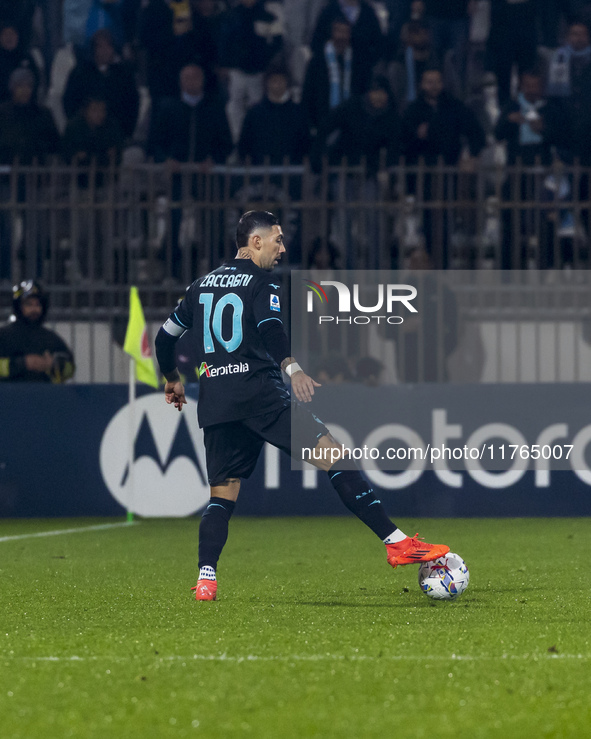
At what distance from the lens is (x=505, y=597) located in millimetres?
6156

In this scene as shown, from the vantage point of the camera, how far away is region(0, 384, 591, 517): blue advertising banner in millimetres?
10922

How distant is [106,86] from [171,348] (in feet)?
26.1

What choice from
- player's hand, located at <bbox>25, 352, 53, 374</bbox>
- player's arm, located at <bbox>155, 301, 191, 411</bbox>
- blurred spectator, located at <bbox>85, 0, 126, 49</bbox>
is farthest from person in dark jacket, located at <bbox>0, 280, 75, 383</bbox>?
player's arm, located at <bbox>155, 301, 191, 411</bbox>

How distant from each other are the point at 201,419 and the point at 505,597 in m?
1.67

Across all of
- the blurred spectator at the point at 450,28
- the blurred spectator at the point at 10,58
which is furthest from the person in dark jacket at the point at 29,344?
the blurred spectator at the point at 450,28

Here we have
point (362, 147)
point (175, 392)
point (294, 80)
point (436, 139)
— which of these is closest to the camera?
point (175, 392)

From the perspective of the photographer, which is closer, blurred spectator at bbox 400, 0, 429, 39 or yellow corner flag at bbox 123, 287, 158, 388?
yellow corner flag at bbox 123, 287, 158, 388

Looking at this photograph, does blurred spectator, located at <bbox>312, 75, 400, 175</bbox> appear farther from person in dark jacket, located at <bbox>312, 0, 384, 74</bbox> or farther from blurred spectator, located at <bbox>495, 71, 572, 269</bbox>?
blurred spectator, located at <bbox>495, 71, 572, 269</bbox>

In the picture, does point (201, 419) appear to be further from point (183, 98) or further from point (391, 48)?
point (391, 48)

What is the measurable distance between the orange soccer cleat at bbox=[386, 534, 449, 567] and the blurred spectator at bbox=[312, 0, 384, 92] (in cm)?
862

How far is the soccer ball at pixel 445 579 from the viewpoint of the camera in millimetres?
6016

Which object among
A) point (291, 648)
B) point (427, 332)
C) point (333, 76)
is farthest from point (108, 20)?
point (291, 648)

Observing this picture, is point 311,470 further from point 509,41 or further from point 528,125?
point 509,41

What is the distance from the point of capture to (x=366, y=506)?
239 inches
